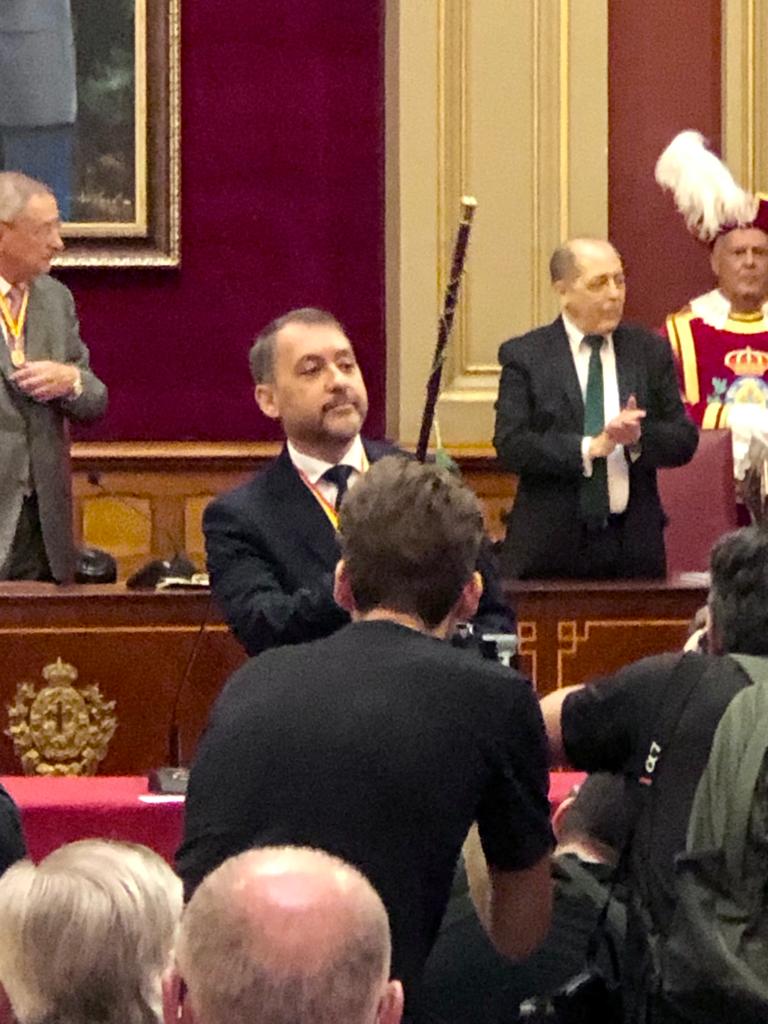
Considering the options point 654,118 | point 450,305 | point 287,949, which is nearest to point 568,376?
point 450,305

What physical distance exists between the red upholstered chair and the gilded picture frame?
7.23 feet

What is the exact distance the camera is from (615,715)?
261 cm

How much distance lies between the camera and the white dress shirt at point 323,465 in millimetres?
3352

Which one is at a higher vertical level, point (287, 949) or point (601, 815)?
point (287, 949)

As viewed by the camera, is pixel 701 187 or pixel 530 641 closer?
pixel 530 641

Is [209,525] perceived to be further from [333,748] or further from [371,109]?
[371,109]

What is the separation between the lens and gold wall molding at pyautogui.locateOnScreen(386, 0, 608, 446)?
24.0ft

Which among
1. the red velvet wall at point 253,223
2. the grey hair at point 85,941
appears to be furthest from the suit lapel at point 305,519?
the red velvet wall at point 253,223

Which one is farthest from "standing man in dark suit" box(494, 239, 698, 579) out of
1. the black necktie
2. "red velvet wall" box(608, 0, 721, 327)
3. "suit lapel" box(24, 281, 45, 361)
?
the black necktie

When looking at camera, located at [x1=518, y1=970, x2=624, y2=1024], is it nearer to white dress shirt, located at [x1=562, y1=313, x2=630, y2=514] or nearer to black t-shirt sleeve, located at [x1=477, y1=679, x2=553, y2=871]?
black t-shirt sleeve, located at [x1=477, y1=679, x2=553, y2=871]

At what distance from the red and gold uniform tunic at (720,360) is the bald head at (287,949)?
4783mm

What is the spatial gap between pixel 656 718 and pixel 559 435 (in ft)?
9.71

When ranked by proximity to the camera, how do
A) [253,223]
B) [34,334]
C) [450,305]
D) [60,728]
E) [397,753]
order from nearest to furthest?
[397,753] → [450,305] → [60,728] → [34,334] → [253,223]

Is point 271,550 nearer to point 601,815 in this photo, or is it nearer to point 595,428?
point 601,815
